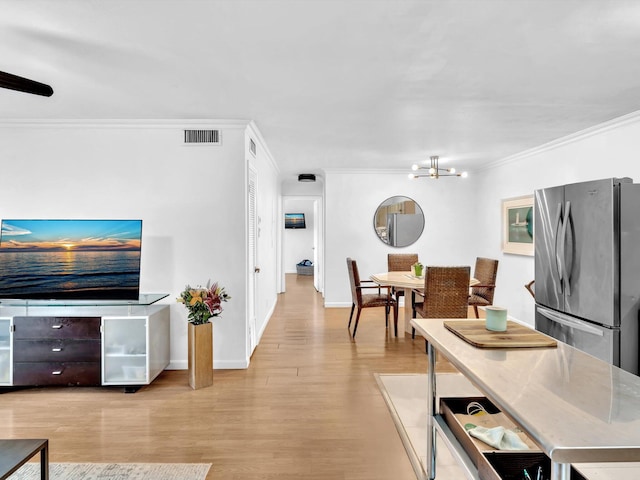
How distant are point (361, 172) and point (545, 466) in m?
5.84

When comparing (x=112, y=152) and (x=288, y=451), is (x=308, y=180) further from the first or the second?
(x=288, y=451)

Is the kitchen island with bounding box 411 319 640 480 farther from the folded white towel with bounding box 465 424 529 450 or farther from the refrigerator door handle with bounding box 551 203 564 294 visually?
the refrigerator door handle with bounding box 551 203 564 294

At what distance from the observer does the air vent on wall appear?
372 centimetres

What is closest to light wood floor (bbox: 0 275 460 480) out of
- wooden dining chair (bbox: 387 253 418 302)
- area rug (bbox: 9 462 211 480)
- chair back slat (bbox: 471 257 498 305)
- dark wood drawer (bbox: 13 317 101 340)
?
area rug (bbox: 9 462 211 480)

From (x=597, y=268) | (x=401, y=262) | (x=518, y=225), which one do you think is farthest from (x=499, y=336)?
(x=401, y=262)

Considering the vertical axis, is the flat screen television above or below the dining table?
above

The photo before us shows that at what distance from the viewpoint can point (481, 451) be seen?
130 centimetres

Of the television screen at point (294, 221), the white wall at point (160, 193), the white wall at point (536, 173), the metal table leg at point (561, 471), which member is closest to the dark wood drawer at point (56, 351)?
the white wall at point (160, 193)

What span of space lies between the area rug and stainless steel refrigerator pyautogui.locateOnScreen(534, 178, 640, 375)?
9.57 ft

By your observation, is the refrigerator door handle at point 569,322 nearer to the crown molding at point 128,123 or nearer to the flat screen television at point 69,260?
the crown molding at point 128,123

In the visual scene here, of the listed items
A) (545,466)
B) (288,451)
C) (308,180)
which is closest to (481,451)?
(545,466)

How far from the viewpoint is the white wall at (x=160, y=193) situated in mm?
3652

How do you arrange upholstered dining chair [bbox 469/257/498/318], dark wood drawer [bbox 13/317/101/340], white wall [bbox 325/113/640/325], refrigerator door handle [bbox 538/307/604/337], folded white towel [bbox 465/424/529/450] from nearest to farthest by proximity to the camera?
1. folded white towel [bbox 465/424/529/450]
2. refrigerator door handle [bbox 538/307/604/337]
3. dark wood drawer [bbox 13/317/101/340]
4. upholstered dining chair [bbox 469/257/498/318]
5. white wall [bbox 325/113/640/325]

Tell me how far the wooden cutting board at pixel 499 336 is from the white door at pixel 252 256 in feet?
8.36
